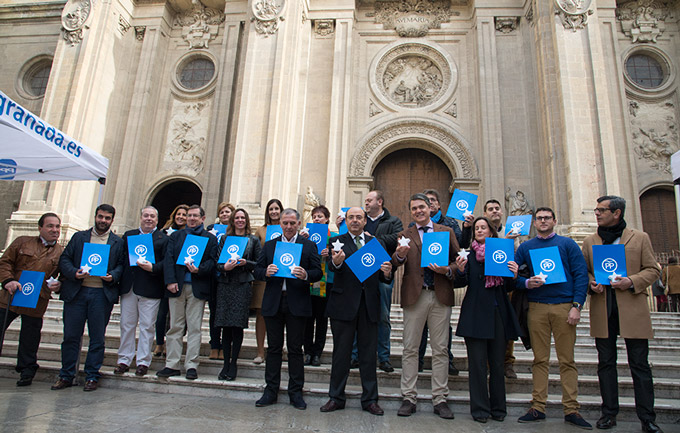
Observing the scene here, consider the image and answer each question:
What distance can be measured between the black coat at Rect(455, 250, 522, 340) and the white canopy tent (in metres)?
5.00

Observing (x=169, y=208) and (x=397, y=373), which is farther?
(x=169, y=208)

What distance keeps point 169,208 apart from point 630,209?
1480 cm

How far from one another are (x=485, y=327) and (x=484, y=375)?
467mm

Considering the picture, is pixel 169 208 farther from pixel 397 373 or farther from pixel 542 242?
pixel 542 242

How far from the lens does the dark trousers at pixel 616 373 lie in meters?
4.13

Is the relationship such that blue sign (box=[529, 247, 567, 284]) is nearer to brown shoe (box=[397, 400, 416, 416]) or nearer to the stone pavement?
the stone pavement

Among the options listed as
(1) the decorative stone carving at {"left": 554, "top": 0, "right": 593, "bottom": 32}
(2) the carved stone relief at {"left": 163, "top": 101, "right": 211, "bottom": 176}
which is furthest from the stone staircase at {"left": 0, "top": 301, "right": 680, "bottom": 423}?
(1) the decorative stone carving at {"left": 554, "top": 0, "right": 593, "bottom": 32}

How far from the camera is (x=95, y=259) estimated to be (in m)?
5.21

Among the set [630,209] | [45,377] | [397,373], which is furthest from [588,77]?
[45,377]

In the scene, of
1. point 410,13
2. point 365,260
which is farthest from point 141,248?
point 410,13

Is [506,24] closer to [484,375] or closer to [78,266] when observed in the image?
[484,375]

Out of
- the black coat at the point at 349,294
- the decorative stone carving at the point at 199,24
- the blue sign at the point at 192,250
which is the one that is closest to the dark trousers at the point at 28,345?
the blue sign at the point at 192,250

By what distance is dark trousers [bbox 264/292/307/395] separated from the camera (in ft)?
15.1

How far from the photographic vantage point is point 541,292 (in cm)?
459
